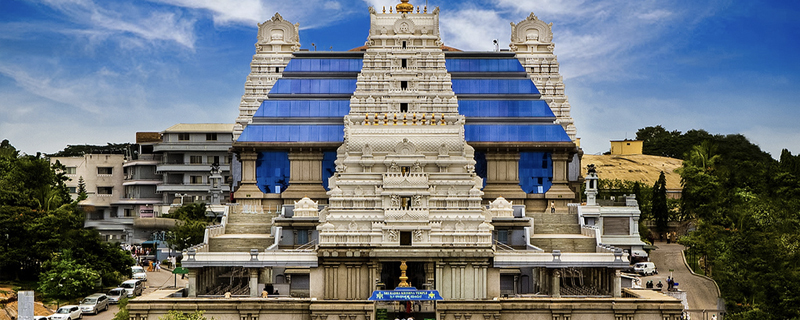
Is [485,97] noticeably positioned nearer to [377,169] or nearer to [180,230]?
[377,169]

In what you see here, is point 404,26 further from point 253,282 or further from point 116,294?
point 116,294

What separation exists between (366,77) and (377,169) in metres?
13.9

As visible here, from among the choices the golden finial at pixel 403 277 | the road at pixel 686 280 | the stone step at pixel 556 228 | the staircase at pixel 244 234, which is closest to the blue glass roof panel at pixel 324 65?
the staircase at pixel 244 234

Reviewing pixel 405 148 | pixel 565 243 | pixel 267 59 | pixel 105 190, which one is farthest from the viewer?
pixel 105 190

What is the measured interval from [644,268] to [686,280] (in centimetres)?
313

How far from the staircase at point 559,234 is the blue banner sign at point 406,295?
13.0 meters

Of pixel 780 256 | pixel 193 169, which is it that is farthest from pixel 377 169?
pixel 193 169

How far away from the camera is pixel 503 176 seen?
72.4m

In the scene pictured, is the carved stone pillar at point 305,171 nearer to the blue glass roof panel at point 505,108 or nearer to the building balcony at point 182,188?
the blue glass roof panel at point 505,108

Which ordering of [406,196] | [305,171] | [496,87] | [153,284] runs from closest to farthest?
1. [406,196]
2. [153,284]
3. [305,171]
4. [496,87]

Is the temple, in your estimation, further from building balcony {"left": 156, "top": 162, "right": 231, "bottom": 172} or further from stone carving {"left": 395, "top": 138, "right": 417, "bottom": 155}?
building balcony {"left": 156, "top": 162, "right": 231, "bottom": 172}

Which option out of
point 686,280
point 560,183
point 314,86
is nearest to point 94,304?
point 314,86

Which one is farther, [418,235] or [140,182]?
[140,182]

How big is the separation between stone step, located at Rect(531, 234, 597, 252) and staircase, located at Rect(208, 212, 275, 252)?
17757mm
